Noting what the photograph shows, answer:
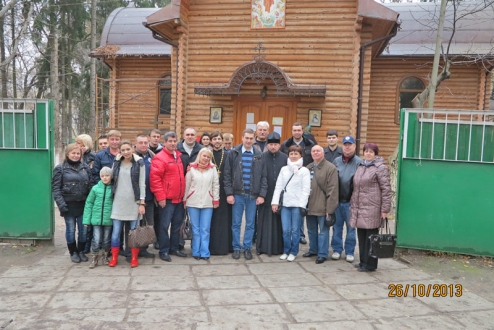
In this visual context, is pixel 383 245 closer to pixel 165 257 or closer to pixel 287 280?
pixel 287 280

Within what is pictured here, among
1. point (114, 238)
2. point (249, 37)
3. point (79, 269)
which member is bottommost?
point (79, 269)

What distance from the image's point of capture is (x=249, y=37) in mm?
10930

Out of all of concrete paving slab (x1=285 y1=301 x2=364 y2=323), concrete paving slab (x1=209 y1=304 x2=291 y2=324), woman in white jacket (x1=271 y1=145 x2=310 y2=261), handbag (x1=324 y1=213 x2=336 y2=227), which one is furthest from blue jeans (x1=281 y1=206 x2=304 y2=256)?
concrete paving slab (x1=209 y1=304 x2=291 y2=324)

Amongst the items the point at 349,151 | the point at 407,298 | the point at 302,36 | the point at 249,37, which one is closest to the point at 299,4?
the point at 302,36

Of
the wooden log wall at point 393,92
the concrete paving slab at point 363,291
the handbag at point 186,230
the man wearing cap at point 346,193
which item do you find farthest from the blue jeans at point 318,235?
the wooden log wall at point 393,92

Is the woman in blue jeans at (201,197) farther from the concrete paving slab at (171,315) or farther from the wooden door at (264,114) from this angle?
the wooden door at (264,114)

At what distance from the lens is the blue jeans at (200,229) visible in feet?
19.0

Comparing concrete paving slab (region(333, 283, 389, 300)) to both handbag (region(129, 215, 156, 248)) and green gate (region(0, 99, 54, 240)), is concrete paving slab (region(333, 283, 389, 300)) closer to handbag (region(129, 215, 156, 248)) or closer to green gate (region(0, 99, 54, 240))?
handbag (region(129, 215, 156, 248))

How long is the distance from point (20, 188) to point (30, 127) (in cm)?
92

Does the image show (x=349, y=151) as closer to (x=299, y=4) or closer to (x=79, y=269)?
(x=79, y=269)

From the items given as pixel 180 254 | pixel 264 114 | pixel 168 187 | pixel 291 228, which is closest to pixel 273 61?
pixel 264 114

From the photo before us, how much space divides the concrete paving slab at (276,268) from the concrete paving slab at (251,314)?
1.18 metres

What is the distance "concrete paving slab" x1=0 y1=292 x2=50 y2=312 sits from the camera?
12.9 feet

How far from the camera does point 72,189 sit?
5473 millimetres
